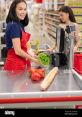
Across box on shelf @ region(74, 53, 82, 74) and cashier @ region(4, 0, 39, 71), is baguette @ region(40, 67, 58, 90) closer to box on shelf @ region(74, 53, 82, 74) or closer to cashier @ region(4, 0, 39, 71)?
box on shelf @ region(74, 53, 82, 74)

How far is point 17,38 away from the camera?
135 inches

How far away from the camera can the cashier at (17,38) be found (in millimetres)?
3455

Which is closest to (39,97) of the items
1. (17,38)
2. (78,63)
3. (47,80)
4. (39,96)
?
(39,96)

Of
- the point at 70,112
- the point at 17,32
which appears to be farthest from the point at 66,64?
the point at 70,112

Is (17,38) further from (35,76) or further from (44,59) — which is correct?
(35,76)

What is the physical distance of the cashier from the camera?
346cm

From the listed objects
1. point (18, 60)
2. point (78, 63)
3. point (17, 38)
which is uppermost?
point (17, 38)

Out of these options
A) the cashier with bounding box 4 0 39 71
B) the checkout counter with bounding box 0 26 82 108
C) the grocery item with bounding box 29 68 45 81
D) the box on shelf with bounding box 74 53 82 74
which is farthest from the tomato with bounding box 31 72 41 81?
the cashier with bounding box 4 0 39 71

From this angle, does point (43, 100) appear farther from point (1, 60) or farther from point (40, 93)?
point (1, 60)

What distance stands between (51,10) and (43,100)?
6353mm

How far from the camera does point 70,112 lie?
2.17m

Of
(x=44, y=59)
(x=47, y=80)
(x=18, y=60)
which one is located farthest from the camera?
(x=18, y=60)

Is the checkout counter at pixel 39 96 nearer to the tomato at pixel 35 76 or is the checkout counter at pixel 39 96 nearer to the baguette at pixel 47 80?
the baguette at pixel 47 80


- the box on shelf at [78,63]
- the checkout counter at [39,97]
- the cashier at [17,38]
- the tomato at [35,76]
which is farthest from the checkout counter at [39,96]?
the cashier at [17,38]
